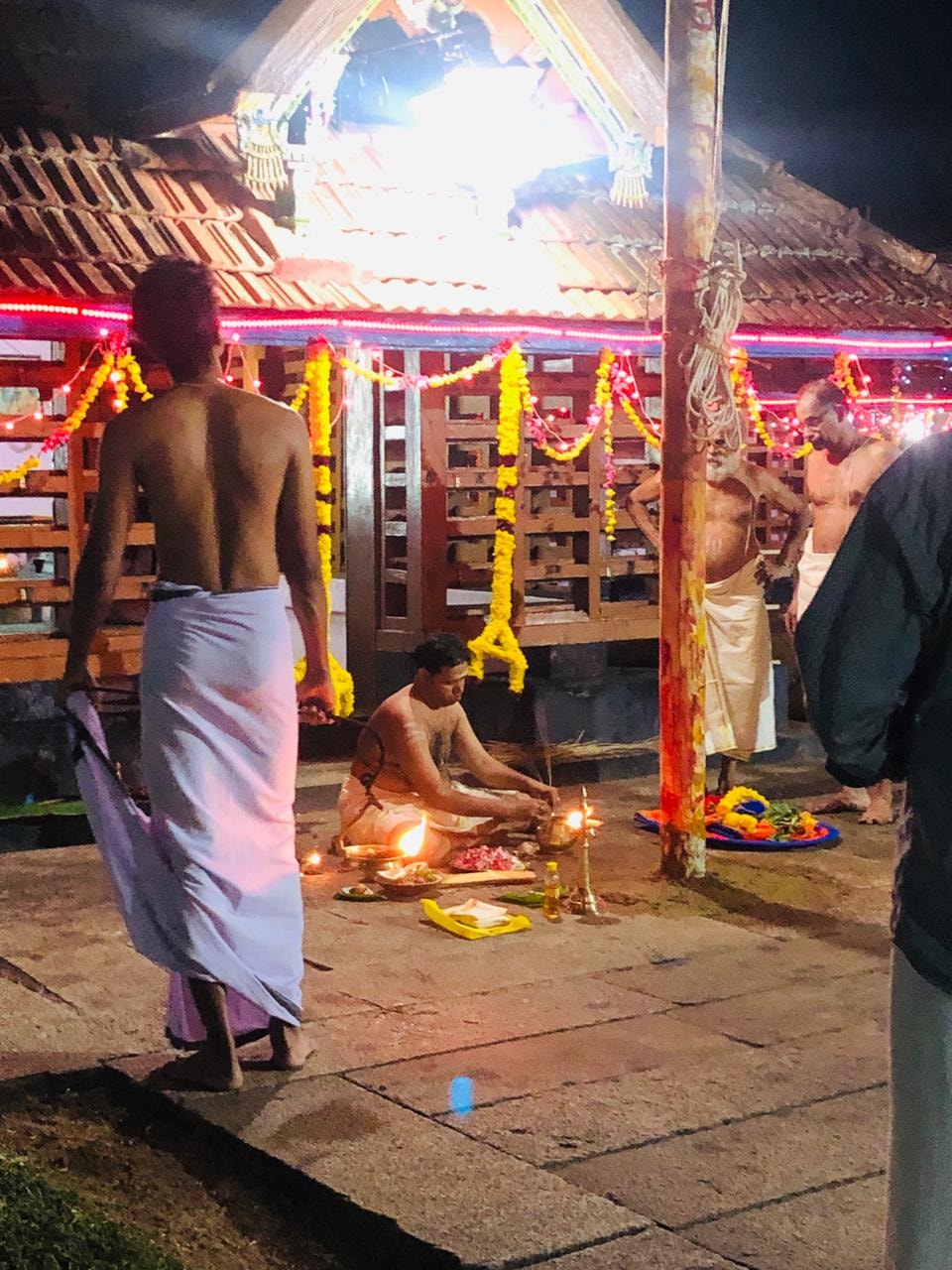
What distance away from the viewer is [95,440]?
9852 millimetres

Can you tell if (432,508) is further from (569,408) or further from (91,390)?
(91,390)

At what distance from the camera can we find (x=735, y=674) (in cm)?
951

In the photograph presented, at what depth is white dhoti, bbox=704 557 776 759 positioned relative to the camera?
373 inches

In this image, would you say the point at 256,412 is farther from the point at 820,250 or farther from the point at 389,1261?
the point at 820,250

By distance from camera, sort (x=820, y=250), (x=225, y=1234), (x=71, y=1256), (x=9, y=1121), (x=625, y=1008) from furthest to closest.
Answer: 1. (x=820, y=250)
2. (x=625, y=1008)
3. (x=9, y=1121)
4. (x=225, y=1234)
5. (x=71, y=1256)

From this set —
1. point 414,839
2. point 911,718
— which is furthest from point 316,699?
point 414,839

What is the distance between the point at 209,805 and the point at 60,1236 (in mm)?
A: 1372

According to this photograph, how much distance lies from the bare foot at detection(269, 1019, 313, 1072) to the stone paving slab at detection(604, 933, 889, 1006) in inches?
59.0

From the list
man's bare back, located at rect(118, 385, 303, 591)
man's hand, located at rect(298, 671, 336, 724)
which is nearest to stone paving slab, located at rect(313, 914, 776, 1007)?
man's hand, located at rect(298, 671, 336, 724)

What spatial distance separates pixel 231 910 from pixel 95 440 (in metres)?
5.57

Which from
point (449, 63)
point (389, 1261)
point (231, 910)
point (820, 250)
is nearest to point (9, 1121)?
point (231, 910)

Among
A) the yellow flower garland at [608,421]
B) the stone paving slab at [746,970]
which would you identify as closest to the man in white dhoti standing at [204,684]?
the stone paving slab at [746,970]

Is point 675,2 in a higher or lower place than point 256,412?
higher

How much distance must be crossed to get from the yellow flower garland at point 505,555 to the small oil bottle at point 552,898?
3.51 metres
